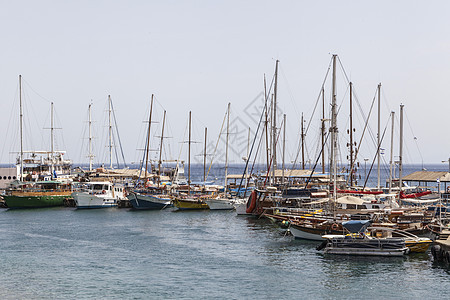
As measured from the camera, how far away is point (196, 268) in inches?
1647

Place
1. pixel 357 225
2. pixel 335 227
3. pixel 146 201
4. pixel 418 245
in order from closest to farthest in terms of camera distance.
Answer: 1. pixel 418 245
2. pixel 357 225
3. pixel 335 227
4. pixel 146 201

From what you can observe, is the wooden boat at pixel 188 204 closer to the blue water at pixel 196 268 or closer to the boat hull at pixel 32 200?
the boat hull at pixel 32 200

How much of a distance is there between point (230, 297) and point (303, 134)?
70256 millimetres

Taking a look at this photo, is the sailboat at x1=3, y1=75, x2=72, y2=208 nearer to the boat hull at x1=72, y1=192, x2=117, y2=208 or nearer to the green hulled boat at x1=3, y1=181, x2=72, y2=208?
the green hulled boat at x1=3, y1=181, x2=72, y2=208

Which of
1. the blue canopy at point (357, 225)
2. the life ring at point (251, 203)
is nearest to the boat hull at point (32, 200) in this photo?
the life ring at point (251, 203)

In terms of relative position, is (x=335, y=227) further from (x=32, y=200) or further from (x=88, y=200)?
(x=32, y=200)

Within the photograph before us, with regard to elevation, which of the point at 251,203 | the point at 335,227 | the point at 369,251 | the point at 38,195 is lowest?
the point at 369,251

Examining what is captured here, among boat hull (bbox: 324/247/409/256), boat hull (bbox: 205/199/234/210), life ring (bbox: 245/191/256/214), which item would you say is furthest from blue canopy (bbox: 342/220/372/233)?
boat hull (bbox: 205/199/234/210)

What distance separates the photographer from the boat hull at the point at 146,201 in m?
89.1

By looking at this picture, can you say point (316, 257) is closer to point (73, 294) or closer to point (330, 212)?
point (330, 212)

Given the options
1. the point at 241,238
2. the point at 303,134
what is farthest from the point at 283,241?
the point at 303,134

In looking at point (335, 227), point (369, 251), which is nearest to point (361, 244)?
point (369, 251)

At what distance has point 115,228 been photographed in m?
66.1

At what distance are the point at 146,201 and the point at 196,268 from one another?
48.6m
